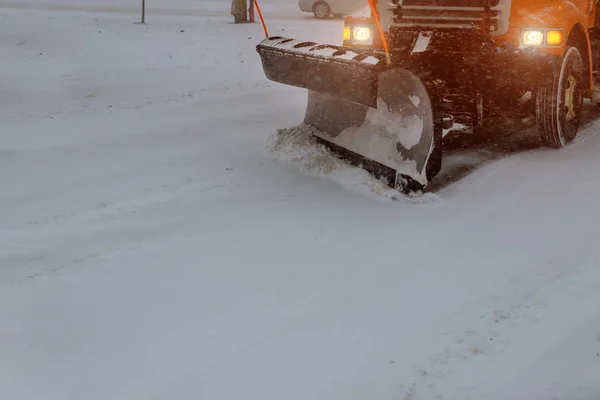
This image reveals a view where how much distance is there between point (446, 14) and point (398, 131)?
142 cm

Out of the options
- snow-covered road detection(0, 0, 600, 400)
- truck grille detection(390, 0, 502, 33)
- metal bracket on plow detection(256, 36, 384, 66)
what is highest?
truck grille detection(390, 0, 502, 33)

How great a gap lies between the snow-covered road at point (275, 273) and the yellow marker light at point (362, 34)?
1.13m

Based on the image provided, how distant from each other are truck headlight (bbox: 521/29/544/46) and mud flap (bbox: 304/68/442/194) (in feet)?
4.70

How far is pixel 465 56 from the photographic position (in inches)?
220

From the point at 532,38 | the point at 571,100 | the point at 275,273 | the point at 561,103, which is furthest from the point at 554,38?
the point at 275,273

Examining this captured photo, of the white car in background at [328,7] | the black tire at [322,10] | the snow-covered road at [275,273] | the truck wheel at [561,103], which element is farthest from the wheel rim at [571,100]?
the black tire at [322,10]

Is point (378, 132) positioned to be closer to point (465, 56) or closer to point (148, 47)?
point (465, 56)

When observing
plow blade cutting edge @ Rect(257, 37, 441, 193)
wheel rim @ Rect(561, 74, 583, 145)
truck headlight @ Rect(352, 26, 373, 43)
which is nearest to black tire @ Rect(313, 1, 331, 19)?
truck headlight @ Rect(352, 26, 373, 43)

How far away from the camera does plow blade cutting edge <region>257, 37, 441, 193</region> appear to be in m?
4.94

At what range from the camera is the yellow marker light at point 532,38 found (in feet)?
19.2

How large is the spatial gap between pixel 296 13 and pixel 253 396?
21.4m

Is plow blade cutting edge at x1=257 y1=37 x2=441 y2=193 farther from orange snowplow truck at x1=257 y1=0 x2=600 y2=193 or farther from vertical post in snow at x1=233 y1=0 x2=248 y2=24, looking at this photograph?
vertical post in snow at x1=233 y1=0 x2=248 y2=24

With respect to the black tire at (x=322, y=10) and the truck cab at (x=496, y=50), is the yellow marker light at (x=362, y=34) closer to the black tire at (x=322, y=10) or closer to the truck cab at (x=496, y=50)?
the truck cab at (x=496, y=50)

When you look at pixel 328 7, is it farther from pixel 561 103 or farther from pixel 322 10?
pixel 561 103
